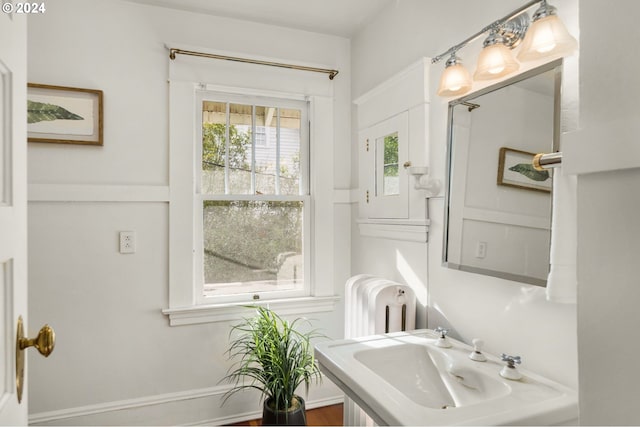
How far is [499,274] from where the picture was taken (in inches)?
52.7

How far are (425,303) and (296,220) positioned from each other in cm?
98

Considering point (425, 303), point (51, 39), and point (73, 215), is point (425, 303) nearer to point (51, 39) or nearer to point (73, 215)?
point (73, 215)

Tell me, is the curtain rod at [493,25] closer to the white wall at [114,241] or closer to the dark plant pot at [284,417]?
the white wall at [114,241]

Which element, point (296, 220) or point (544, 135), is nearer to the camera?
point (544, 135)

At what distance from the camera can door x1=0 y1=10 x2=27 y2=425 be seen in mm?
670

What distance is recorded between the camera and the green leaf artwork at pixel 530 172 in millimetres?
1189

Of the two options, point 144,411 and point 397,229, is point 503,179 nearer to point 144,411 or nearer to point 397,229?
point 397,229

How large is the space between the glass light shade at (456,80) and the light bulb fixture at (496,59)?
11 centimetres

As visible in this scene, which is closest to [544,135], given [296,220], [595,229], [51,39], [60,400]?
[595,229]

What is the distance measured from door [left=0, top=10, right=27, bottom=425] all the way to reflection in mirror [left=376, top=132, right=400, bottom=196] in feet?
5.06

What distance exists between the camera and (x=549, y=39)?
1102mm

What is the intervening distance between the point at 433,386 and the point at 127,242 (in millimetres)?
1625

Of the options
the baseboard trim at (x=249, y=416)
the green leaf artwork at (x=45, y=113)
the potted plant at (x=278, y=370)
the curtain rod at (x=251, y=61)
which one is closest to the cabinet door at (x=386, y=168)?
the curtain rod at (x=251, y=61)

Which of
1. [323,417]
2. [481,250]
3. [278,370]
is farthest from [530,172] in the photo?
[323,417]
